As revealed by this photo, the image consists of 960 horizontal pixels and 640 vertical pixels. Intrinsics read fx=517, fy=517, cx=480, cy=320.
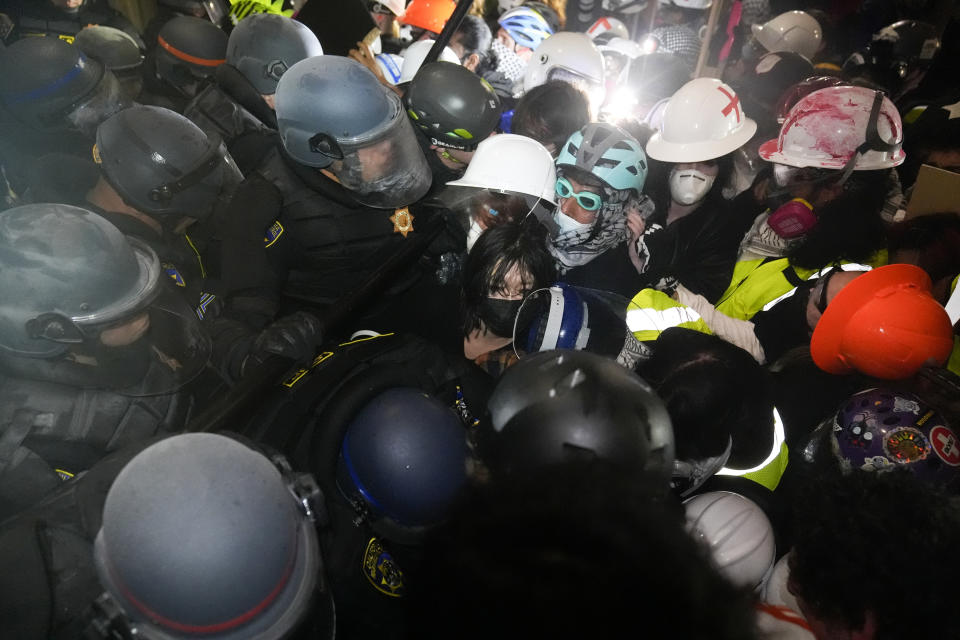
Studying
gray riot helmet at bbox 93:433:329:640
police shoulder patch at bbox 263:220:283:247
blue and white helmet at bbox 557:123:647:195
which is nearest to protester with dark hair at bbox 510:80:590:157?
blue and white helmet at bbox 557:123:647:195

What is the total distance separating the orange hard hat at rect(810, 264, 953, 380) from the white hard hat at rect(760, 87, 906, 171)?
1259 mm

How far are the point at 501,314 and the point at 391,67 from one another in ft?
13.6

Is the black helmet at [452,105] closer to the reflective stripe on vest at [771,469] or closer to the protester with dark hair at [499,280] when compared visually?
the protester with dark hair at [499,280]

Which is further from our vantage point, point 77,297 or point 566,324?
point 566,324

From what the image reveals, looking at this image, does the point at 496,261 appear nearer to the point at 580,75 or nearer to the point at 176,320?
the point at 176,320

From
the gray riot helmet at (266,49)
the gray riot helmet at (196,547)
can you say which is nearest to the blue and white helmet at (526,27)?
the gray riot helmet at (266,49)

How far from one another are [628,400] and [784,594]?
3.07 ft

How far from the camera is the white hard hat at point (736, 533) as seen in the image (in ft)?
6.09

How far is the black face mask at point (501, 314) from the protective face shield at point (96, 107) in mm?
2806

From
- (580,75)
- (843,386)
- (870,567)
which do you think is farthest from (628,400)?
(580,75)

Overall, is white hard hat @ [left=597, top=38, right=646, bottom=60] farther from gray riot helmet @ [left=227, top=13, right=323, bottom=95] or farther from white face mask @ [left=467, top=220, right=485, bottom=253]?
white face mask @ [left=467, top=220, right=485, bottom=253]

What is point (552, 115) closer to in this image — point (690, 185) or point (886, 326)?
point (690, 185)

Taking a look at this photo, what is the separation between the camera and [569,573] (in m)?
0.82

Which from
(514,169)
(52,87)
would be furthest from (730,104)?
(52,87)
